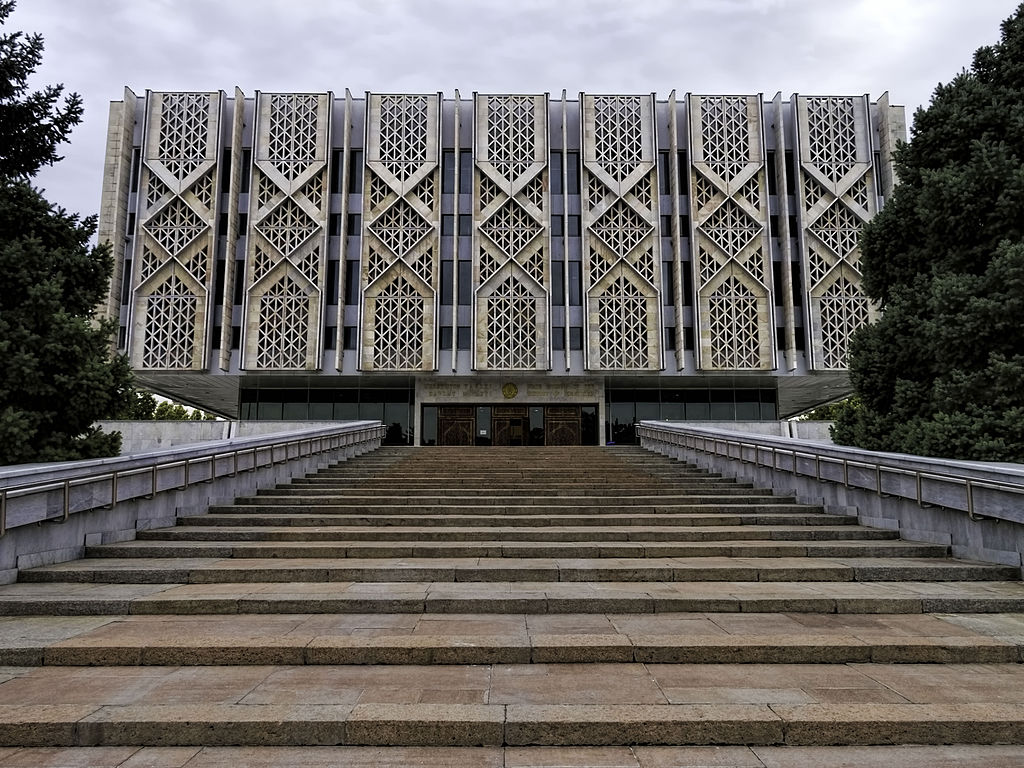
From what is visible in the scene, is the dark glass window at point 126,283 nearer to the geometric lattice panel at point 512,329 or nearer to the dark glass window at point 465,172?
the dark glass window at point 465,172

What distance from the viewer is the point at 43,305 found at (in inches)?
352

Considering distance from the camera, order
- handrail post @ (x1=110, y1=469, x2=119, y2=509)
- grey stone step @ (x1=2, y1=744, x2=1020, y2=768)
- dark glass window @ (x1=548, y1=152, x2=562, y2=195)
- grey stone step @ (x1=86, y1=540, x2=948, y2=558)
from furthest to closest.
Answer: dark glass window @ (x1=548, y1=152, x2=562, y2=195), handrail post @ (x1=110, y1=469, x2=119, y2=509), grey stone step @ (x1=86, y1=540, x2=948, y2=558), grey stone step @ (x1=2, y1=744, x2=1020, y2=768)

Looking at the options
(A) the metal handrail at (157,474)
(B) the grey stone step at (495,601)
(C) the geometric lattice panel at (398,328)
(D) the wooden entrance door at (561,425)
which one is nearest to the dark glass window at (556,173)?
(C) the geometric lattice panel at (398,328)

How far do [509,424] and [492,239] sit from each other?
911cm

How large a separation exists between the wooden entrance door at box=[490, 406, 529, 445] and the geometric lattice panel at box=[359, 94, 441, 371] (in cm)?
491

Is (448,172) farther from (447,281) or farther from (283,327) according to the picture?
(283,327)

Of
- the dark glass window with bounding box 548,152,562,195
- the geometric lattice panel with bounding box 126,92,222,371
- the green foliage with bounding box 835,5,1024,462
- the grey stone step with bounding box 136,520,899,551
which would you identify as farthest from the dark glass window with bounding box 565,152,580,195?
the grey stone step with bounding box 136,520,899,551

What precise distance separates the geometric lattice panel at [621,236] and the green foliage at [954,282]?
59.0 feet

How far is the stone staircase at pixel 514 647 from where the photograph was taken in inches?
147

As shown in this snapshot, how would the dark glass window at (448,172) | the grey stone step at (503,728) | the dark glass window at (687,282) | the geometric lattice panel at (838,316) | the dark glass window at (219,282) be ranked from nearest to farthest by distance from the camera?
the grey stone step at (503,728)
the geometric lattice panel at (838,316)
the dark glass window at (219,282)
the dark glass window at (687,282)
the dark glass window at (448,172)

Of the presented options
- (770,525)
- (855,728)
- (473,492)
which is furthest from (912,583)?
(473,492)

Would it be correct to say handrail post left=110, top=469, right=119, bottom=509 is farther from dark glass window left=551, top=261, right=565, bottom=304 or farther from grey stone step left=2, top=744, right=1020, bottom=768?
dark glass window left=551, top=261, right=565, bottom=304

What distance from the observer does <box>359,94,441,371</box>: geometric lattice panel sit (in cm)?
2955

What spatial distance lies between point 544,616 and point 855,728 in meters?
2.74
